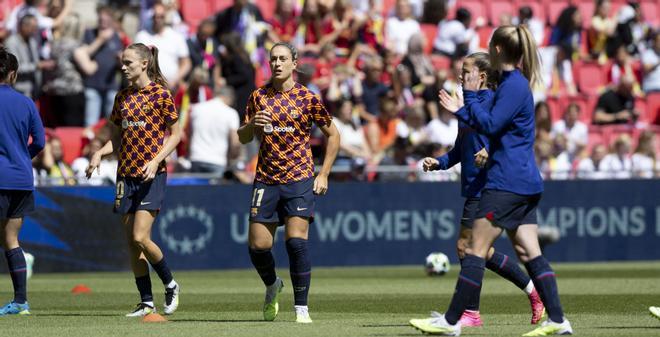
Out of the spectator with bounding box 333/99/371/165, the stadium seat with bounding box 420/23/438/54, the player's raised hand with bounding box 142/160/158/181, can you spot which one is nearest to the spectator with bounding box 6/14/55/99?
the spectator with bounding box 333/99/371/165

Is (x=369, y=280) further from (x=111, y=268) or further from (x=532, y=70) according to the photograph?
(x=532, y=70)

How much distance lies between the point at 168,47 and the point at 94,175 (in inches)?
118

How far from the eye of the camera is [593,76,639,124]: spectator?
2427 cm

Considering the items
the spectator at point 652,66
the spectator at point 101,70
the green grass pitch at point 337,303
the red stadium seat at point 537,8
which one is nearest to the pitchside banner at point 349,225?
the green grass pitch at point 337,303

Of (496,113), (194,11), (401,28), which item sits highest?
(194,11)

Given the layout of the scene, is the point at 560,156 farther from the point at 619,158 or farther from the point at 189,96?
the point at 189,96

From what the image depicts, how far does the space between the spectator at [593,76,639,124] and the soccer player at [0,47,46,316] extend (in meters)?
14.5

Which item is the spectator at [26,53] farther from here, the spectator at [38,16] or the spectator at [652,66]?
the spectator at [652,66]

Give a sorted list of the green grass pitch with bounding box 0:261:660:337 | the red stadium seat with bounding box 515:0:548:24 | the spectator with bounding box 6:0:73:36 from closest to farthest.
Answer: the green grass pitch with bounding box 0:261:660:337 < the spectator with bounding box 6:0:73:36 < the red stadium seat with bounding box 515:0:548:24


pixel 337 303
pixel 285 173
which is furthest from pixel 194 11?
pixel 285 173

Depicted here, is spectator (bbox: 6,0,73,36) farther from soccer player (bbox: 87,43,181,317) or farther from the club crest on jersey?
the club crest on jersey

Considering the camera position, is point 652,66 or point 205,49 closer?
point 205,49

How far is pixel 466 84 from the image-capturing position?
29.7ft

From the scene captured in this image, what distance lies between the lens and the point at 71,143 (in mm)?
20359
